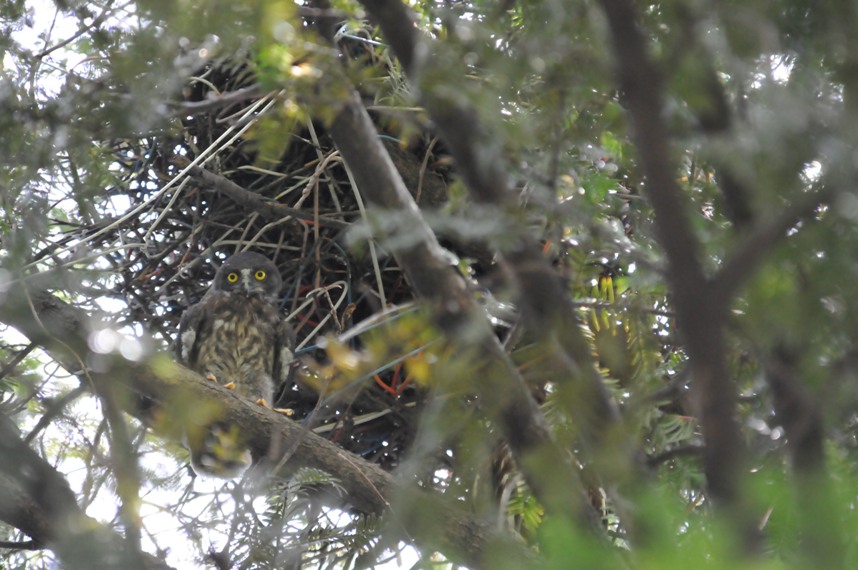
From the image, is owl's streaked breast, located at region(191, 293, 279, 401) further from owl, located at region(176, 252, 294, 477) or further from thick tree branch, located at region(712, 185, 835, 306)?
thick tree branch, located at region(712, 185, 835, 306)

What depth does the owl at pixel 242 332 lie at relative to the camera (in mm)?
3615

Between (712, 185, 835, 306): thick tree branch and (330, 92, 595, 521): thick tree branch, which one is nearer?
(712, 185, 835, 306): thick tree branch

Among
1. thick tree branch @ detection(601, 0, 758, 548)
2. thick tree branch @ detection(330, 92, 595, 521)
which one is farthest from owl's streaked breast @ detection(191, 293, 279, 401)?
thick tree branch @ detection(601, 0, 758, 548)

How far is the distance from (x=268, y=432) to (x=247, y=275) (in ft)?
3.40

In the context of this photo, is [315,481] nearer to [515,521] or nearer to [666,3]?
[515,521]

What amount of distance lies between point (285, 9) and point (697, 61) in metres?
0.51

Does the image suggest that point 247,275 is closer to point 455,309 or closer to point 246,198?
point 246,198

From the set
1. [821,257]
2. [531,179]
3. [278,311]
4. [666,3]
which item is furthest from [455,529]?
[278,311]

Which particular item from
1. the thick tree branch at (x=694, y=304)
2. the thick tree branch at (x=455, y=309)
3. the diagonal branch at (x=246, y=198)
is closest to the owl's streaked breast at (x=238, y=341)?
the diagonal branch at (x=246, y=198)

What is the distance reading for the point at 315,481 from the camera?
2664 millimetres

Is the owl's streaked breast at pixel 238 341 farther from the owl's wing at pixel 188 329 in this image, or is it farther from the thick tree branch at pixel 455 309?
the thick tree branch at pixel 455 309

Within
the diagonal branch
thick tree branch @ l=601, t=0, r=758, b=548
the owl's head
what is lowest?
thick tree branch @ l=601, t=0, r=758, b=548

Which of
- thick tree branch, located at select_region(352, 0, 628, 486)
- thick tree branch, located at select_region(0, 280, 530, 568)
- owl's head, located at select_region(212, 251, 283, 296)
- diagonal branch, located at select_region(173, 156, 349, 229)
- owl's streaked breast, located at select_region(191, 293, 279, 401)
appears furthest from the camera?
owl's streaked breast, located at select_region(191, 293, 279, 401)

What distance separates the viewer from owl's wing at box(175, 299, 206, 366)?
3570mm
